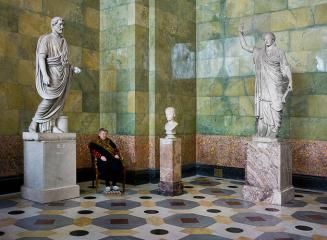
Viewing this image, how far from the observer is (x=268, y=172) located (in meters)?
5.54

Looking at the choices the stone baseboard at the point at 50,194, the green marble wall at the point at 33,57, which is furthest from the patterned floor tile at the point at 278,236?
the green marble wall at the point at 33,57

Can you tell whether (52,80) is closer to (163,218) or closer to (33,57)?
(33,57)

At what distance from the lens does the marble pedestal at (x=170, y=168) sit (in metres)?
5.99

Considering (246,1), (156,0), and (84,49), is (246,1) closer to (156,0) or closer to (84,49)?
(156,0)

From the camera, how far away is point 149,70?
7168mm

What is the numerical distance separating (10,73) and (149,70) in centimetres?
257

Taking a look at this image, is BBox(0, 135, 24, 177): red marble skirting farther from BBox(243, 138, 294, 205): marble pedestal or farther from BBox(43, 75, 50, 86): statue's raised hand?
BBox(243, 138, 294, 205): marble pedestal

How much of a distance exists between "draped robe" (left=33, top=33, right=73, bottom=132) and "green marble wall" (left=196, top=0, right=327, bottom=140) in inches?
138

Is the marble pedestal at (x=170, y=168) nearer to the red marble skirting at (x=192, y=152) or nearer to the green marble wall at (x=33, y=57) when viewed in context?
the red marble skirting at (x=192, y=152)

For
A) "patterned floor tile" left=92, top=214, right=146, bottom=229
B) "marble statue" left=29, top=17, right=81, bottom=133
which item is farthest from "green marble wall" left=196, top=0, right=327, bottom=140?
"patterned floor tile" left=92, top=214, right=146, bottom=229

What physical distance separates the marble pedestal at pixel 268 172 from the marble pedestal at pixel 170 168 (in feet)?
3.73

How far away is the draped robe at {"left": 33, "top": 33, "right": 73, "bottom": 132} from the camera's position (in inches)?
215

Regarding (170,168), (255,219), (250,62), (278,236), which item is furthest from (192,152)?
(278,236)

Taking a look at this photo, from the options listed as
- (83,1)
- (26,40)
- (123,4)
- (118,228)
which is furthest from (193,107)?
(118,228)
